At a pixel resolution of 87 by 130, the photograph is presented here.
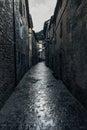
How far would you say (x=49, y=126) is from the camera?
453 centimetres

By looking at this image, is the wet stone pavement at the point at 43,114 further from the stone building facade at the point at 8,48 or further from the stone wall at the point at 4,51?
the stone building facade at the point at 8,48

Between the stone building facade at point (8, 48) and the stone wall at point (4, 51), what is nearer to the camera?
the stone wall at point (4, 51)

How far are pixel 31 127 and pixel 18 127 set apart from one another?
1.31 ft

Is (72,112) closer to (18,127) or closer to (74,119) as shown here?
(74,119)

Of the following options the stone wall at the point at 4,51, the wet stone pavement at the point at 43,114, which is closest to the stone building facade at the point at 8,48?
the stone wall at the point at 4,51

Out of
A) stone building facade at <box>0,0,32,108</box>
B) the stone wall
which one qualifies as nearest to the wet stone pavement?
the stone wall

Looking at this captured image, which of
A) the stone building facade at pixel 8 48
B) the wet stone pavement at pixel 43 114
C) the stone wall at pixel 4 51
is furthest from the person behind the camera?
the stone building facade at pixel 8 48

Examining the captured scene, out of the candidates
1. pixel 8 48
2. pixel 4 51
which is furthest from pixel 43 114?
pixel 8 48

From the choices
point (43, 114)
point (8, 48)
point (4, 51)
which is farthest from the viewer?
point (8, 48)

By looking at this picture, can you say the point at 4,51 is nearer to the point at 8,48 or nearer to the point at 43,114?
the point at 8,48

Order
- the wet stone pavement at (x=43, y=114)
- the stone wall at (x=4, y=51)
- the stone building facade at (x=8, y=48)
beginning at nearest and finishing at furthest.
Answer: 1. the wet stone pavement at (x=43, y=114)
2. the stone wall at (x=4, y=51)
3. the stone building facade at (x=8, y=48)

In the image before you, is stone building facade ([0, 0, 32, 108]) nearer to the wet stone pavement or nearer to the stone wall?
the stone wall

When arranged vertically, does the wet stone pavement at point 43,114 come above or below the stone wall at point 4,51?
below

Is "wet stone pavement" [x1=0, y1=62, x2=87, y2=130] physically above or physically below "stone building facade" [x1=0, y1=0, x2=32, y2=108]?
below
